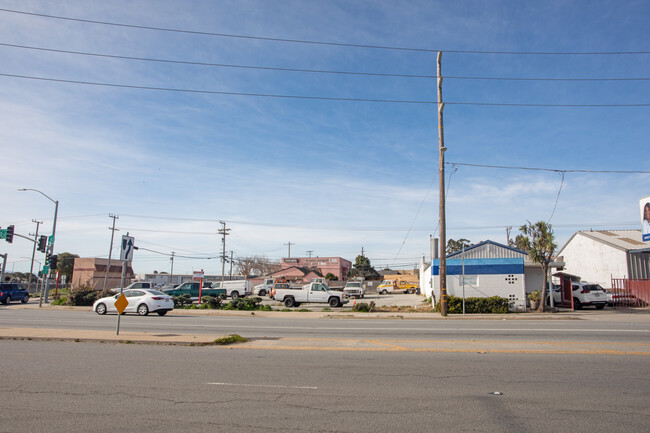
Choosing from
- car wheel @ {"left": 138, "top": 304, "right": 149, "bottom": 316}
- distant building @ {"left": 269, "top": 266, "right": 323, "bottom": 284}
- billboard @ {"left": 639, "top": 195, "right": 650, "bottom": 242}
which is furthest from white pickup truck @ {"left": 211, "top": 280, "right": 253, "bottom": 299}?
distant building @ {"left": 269, "top": 266, "right": 323, "bottom": 284}

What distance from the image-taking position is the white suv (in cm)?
2712

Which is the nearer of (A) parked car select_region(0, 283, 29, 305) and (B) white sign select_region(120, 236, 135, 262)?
(B) white sign select_region(120, 236, 135, 262)

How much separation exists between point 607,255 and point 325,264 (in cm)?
7121

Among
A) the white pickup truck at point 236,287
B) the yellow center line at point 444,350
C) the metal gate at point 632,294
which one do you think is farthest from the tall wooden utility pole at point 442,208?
the white pickup truck at point 236,287

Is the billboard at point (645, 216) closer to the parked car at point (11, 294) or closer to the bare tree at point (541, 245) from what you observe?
the bare tree at point (541, 245)

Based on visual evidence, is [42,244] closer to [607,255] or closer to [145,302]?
[145,302]

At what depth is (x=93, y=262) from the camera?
2891 inches

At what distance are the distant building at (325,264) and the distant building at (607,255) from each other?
202 feet

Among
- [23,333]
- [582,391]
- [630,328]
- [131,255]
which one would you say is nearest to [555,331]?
[630,328]

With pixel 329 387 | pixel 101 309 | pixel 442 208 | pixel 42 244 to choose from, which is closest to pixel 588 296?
pixel 442 208

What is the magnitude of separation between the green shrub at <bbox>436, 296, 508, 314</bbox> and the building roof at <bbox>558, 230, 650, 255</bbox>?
16.0m

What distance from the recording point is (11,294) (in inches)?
1523

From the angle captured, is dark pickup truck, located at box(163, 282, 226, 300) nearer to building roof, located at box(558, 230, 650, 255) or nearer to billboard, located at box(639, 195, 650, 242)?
billboard, located at box(639, 195, 650, 242)

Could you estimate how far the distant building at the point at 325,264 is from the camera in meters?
102
